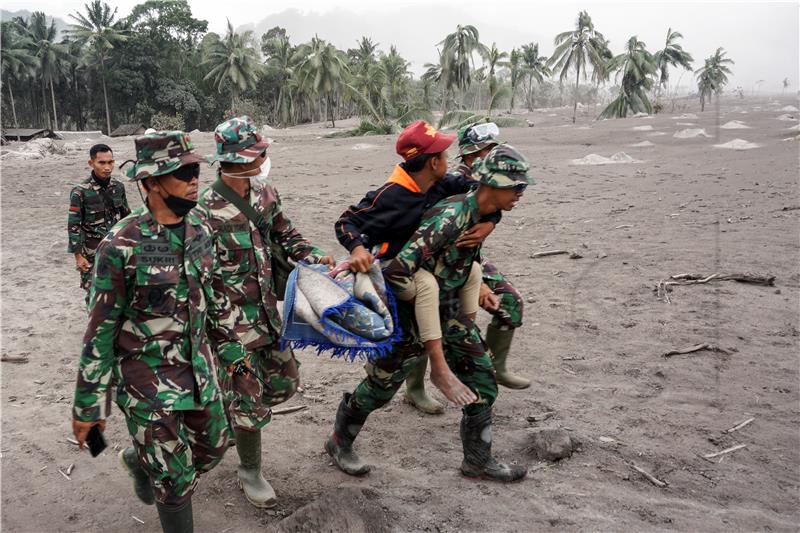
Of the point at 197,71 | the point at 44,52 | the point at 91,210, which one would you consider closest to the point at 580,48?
the point at 197,71

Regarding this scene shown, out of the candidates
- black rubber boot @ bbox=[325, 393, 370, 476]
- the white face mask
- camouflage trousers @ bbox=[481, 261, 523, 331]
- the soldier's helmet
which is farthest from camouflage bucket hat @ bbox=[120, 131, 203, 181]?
the soldier's helmet

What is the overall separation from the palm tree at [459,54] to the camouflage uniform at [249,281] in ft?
135

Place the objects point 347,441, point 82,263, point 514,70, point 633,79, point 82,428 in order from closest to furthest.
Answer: point 82,428 < point 347,441 < point 82,263 < point 633,79 < point 514,70

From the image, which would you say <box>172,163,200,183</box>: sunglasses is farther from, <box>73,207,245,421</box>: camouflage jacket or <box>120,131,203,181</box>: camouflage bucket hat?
<box>73,207,245,421</box>: camouflage jacket

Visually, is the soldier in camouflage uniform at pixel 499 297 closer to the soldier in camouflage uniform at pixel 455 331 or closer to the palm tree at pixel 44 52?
the soldier in camouflage uniform at pixel 455 331

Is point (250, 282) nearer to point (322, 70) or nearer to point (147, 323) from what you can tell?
point (147, 323)

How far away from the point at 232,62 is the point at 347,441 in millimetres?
52559

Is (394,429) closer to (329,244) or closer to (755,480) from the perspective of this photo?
(755,480)

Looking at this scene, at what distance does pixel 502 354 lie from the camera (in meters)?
4.64

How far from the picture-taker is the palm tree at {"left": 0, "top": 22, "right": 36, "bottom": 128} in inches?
1843

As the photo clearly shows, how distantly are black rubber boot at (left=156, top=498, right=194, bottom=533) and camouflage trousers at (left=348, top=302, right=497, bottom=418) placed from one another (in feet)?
3.83

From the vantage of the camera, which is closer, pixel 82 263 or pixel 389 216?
pixel 389 216

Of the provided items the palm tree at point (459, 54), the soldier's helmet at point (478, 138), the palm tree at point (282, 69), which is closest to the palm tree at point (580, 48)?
the palm tree at point (459, 54)

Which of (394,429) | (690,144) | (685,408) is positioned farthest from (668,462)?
(690,144)
